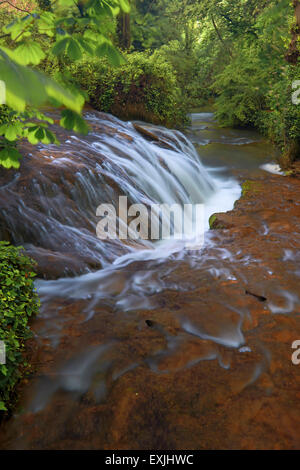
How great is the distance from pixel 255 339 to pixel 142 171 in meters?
4.67

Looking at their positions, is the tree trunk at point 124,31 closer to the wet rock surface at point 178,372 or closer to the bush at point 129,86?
the bush at point 129,86

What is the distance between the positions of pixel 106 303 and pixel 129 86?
29.8 ft

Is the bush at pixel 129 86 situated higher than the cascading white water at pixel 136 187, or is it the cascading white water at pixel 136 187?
the bush at pixel 129 86

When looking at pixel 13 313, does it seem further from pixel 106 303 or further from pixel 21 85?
pixel 21 85

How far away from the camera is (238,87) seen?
1452 centimetres

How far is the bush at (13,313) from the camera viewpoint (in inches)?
83.0

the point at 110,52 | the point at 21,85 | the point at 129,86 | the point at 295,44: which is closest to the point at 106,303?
the point at 110,52

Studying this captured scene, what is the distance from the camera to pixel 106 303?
3.36 meters

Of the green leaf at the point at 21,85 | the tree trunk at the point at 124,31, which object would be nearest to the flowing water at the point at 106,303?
the green leaf at the point at 21,85

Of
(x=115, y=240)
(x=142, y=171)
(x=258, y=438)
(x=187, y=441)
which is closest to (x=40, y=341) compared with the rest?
(x=187, y=441)

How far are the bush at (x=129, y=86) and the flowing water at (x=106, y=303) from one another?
4.22 metres

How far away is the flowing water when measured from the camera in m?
2.17
